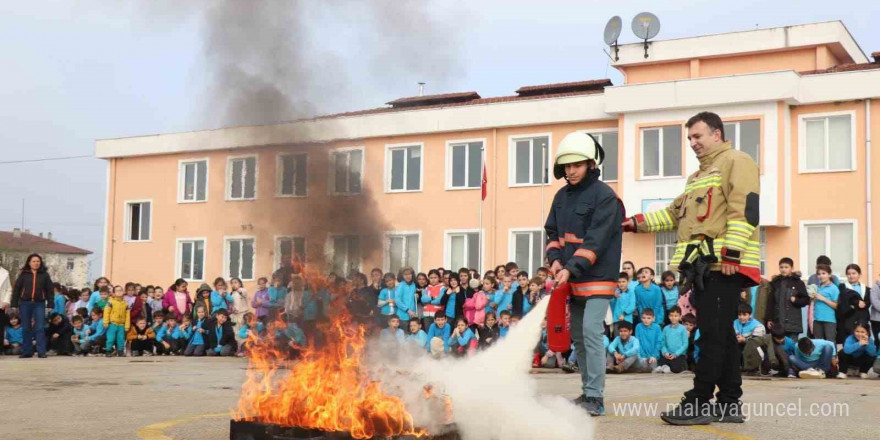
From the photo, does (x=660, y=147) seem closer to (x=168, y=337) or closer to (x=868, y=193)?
(x=868, y=193)

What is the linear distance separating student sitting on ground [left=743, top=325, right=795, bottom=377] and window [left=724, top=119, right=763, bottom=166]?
11.7 metres

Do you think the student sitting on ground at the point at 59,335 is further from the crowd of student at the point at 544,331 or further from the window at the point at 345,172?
the window at the point at 345,172

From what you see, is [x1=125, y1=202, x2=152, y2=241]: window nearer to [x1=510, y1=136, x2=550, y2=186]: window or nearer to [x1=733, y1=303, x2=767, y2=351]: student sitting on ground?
[x1=510, y1=136, x2=550, y2=186]: window

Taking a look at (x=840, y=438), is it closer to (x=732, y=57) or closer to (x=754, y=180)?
(x=754, y=180)

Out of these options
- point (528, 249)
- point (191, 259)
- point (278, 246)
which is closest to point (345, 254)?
point (278, 246)

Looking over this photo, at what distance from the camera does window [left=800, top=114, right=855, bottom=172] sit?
23453 mm

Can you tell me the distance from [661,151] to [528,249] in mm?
4660

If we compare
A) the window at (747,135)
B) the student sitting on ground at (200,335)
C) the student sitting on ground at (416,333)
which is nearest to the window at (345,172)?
the student sitting on ground at (416,333)

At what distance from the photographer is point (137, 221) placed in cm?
3431

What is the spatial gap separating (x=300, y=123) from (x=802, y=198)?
63.1 feet

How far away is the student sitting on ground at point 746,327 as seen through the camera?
13.1 m

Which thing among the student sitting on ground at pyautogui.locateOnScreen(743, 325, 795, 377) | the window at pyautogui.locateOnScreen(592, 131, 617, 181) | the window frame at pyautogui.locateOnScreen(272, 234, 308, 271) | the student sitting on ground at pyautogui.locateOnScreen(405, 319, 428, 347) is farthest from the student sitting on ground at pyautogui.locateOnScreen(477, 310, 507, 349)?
the window at pyautogui.locateOnScreen(592, 131, 617, 181)

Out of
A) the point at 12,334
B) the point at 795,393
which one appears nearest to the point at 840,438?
the point at 795,393

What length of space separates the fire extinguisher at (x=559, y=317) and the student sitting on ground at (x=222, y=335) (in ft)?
41.6
